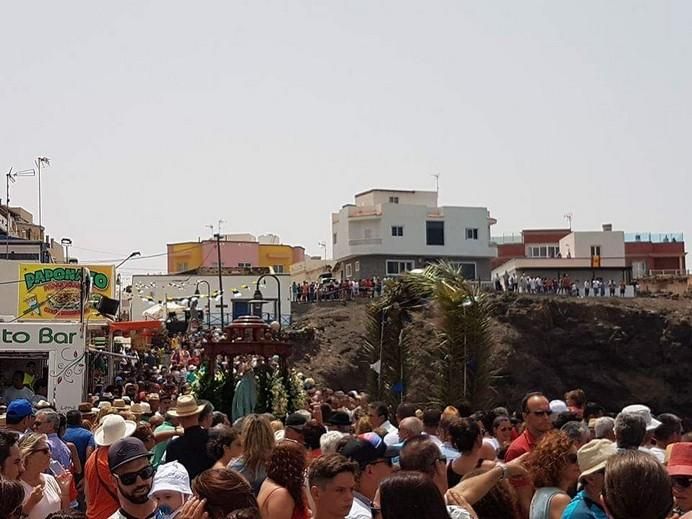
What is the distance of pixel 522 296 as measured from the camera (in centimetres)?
5775

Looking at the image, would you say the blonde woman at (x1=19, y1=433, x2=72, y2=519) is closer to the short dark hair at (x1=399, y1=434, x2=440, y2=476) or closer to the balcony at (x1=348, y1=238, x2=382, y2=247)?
the short dark hair at (x1=399, y1=434, x2=440, y2=476)

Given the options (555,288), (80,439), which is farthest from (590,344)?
(80,439)

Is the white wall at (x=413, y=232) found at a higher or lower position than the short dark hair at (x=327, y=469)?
higher

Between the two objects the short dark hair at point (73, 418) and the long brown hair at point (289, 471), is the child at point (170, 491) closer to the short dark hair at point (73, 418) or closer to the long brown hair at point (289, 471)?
the long brown hair at point (289, 471)

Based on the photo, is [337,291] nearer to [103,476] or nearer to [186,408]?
[186,408]

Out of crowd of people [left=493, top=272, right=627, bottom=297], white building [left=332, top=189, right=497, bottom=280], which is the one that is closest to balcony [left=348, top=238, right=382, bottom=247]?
white building [left=332, top=189, right=497, bottom=280]

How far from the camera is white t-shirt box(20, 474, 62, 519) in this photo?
7414mm

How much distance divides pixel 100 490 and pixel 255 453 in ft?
4.60

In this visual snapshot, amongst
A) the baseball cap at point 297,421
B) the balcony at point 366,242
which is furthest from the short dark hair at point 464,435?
the balcony at point 366,242

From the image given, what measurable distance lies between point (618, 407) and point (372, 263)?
27.7m

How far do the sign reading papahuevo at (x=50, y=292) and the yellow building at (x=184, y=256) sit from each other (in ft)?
207

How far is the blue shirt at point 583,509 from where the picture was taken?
5.68m

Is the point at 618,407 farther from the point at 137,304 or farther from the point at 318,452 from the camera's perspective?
the point at 318,452

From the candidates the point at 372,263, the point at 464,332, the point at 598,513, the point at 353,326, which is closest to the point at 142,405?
the point at 464,332
